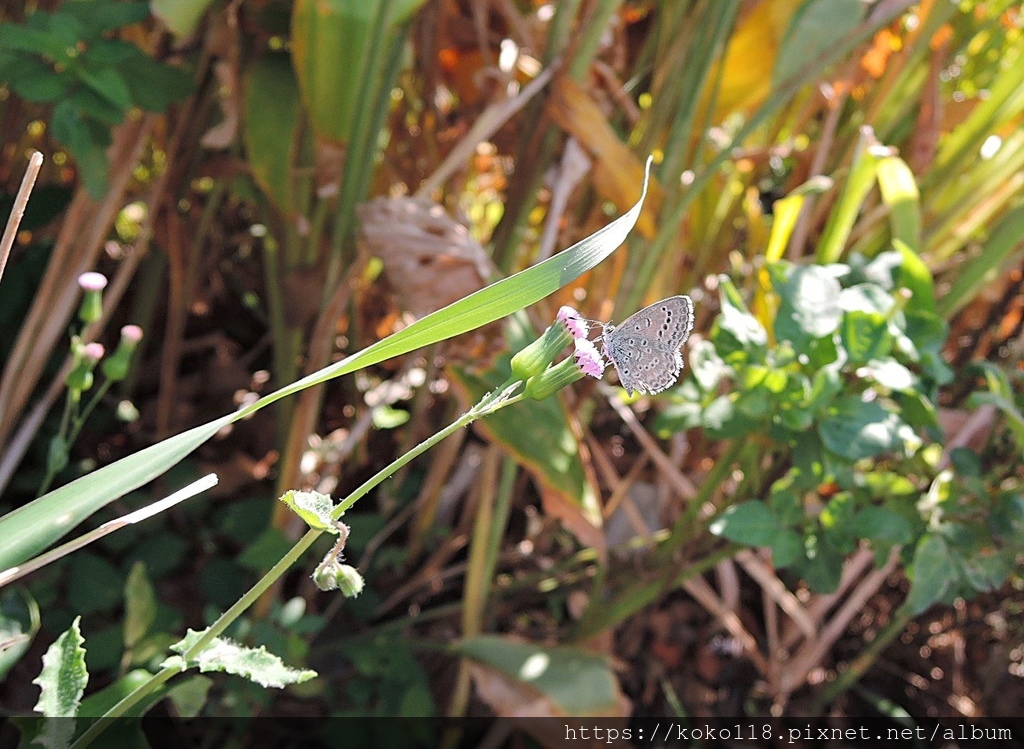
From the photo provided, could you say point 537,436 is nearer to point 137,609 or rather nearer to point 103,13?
point 137,609

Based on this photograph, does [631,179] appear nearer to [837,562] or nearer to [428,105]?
[428,105]

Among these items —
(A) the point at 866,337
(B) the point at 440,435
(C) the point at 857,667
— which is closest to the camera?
(B) the point at 440,435

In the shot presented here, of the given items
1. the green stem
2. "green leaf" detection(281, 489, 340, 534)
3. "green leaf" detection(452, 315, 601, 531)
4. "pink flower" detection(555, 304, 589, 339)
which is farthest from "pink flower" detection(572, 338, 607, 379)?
the green stem

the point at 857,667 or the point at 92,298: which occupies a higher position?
the point at 92,298

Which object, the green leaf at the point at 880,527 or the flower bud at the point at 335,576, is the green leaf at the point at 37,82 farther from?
the green leaf at the point at 880,527

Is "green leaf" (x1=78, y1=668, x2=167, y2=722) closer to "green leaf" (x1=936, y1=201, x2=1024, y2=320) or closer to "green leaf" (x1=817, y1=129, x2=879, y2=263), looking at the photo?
"green leaf" (x1=817, y1=129, x2=879, y2=263)

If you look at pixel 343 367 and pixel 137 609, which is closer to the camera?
pixel 343 367

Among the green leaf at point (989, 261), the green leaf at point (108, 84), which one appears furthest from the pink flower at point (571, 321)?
the green leaf at point (989, 261)

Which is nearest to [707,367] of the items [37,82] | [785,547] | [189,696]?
[785,547]
